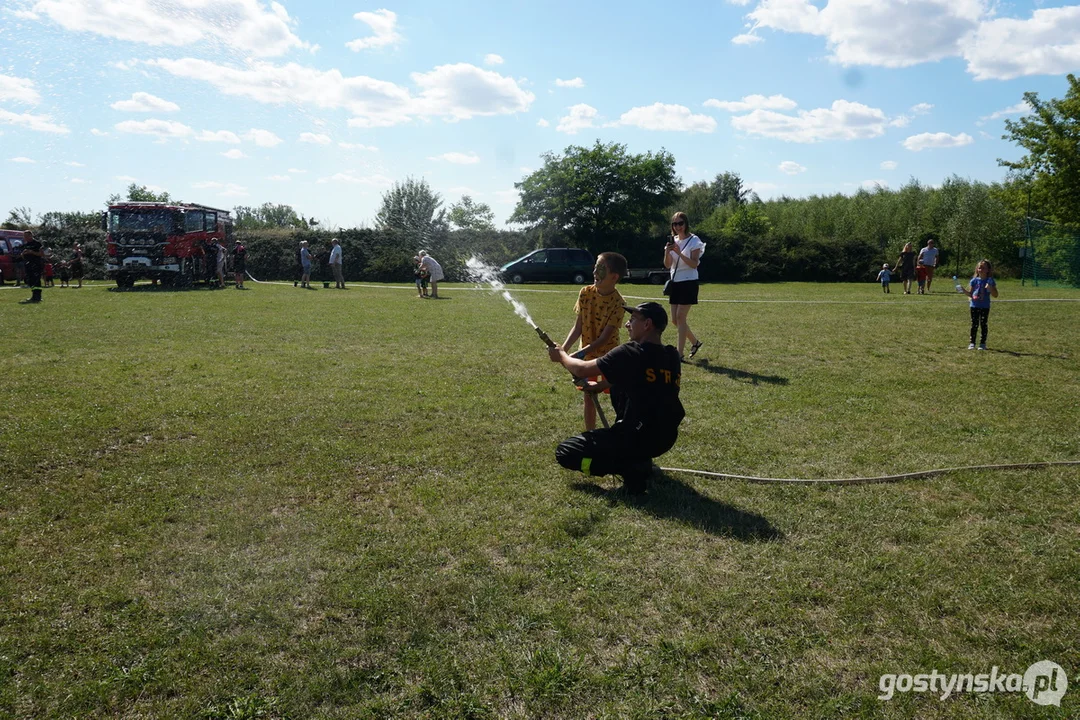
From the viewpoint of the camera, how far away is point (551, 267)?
3534cm

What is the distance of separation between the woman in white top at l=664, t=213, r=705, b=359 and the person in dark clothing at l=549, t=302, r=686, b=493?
5314 mm

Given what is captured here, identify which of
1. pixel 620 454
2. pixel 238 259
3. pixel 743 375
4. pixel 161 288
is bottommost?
pixel 620 454

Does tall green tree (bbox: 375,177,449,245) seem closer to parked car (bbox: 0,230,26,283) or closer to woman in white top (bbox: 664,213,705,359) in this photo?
parked car (bbox: 0,230,26,283)

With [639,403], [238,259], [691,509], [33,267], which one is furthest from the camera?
[238,259]

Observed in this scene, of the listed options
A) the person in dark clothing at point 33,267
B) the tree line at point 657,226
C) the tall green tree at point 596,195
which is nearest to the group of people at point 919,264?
the tree line at point 657,226

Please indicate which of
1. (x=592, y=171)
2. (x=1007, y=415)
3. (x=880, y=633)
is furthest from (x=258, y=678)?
(x=592, y=171)

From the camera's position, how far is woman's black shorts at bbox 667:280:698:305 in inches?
421

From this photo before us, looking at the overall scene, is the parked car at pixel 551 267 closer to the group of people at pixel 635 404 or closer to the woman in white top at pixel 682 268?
the woman in white top at pixel 682 268

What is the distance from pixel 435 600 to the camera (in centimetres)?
387

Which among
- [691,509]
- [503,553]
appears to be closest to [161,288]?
[503,553]

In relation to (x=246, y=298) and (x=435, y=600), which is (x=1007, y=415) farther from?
(x=246, y=298)

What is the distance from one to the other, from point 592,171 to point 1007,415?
41.1 meters

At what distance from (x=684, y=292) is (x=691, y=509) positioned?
238 inches

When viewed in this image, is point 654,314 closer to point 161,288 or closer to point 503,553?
point 503,553
